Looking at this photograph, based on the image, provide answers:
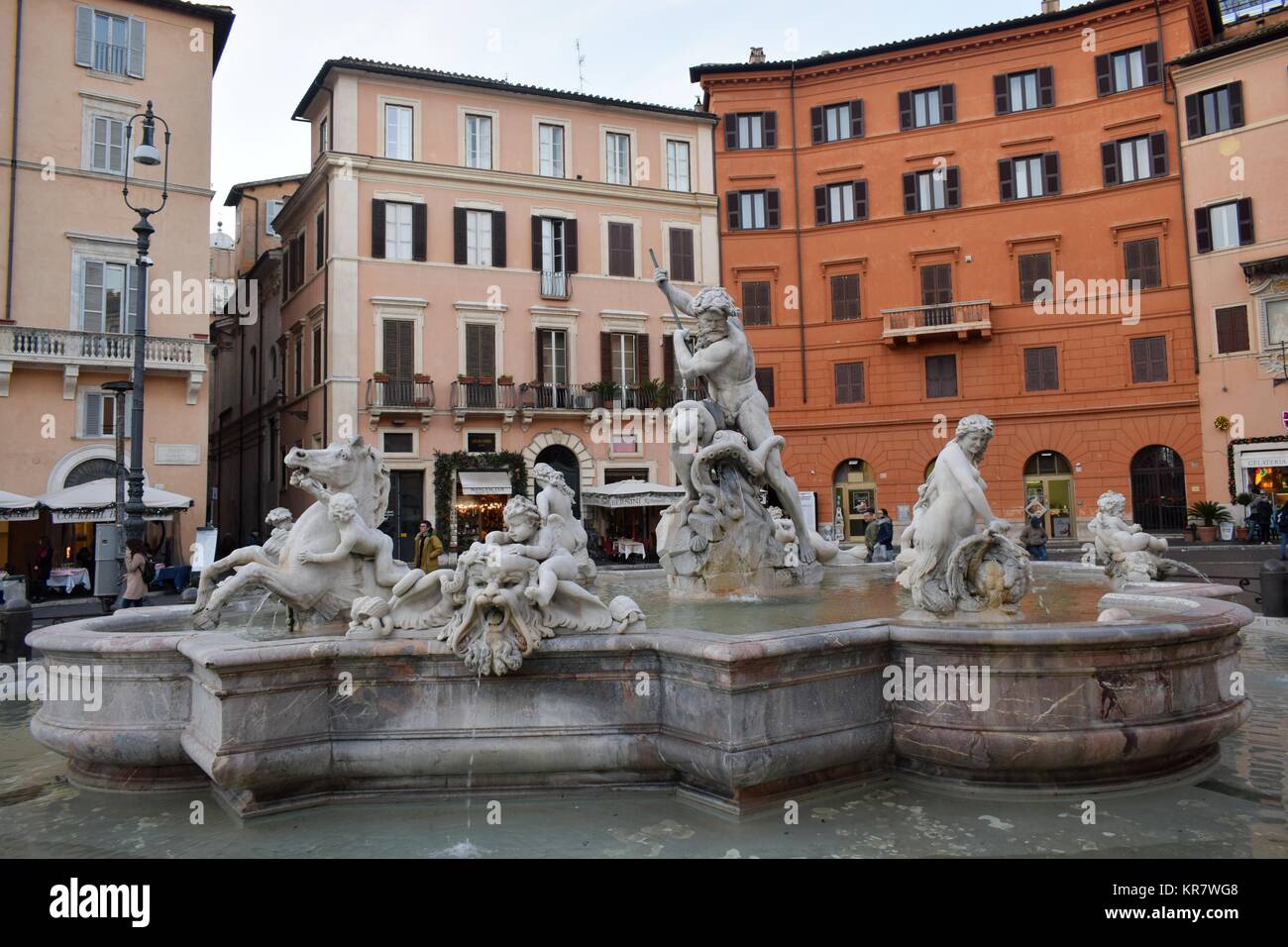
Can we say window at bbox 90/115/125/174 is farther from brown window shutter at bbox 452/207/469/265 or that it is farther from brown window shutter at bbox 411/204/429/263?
brown window shutter at bbox 452/207/469/265

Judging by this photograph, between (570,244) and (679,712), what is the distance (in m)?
26.9

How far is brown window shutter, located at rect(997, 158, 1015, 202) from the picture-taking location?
1172 inches

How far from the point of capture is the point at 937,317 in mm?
29578

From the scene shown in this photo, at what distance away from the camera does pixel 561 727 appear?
14.4 ft

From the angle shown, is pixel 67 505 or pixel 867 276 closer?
pixel 67 505

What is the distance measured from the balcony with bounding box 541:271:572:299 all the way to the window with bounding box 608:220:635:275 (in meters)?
1.75

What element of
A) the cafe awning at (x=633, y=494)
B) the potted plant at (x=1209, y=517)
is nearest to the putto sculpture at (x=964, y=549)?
the cafe awning at (x=633, y=494)

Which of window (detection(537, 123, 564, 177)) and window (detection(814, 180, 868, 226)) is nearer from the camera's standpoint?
window (detection(537, 123, 564, 177))

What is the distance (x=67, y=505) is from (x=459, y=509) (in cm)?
1046

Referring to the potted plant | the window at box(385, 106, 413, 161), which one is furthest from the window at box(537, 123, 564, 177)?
the potted plant
